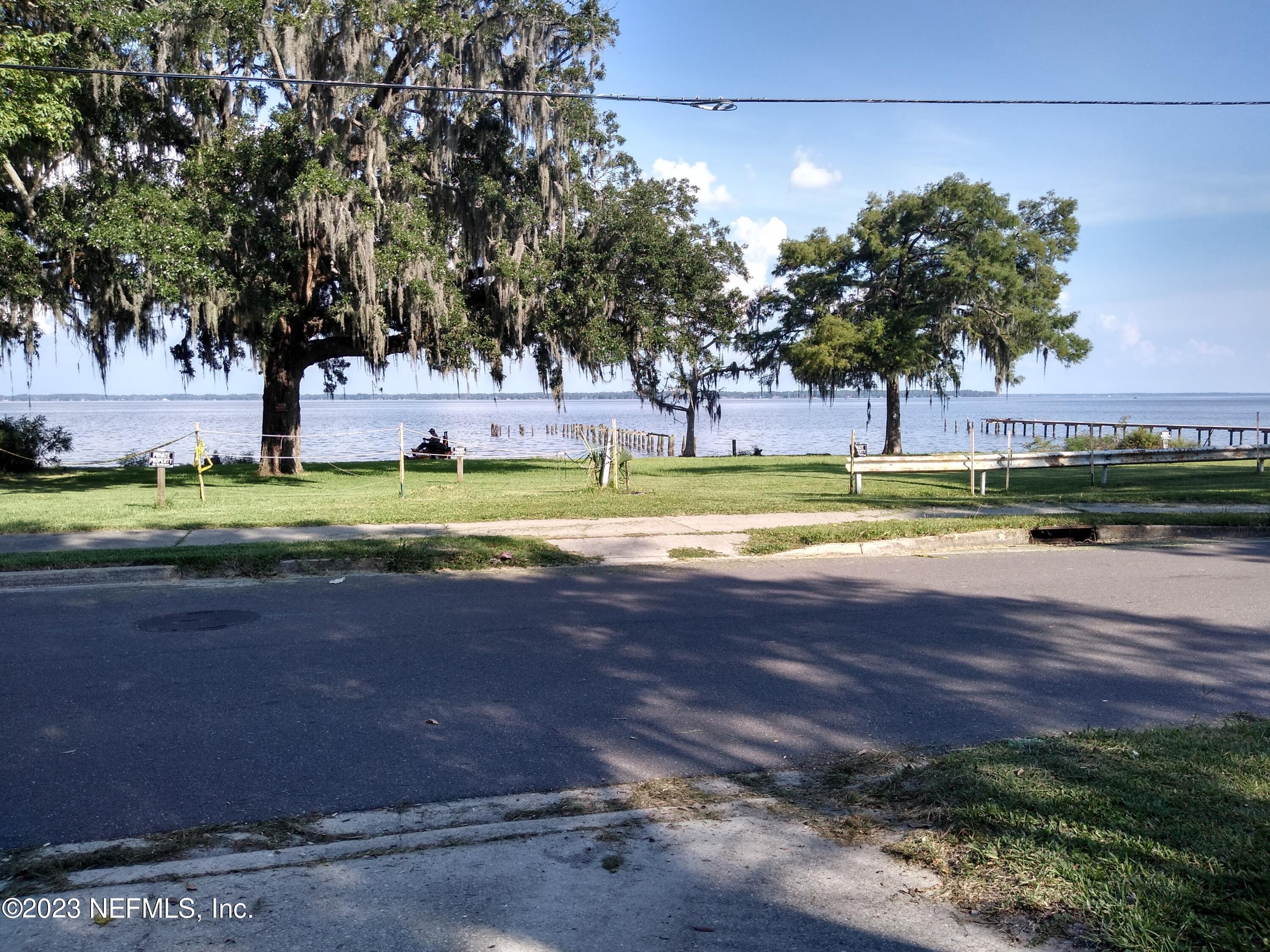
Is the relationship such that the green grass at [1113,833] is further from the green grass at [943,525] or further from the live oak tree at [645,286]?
the live oak tree at [645,286]

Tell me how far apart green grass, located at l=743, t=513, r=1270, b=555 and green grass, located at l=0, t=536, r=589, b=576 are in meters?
2.47

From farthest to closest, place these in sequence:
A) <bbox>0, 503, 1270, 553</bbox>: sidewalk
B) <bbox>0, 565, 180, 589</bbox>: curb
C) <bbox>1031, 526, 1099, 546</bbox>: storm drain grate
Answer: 1. <bbox>1031, 526, 1099, 546</bbox>: storm drain grate
2. <bbox>0, 503, 1270, 553</bbox>: sidewalk
3. <bbox>0, 565, 180, 589</bbox>: curb

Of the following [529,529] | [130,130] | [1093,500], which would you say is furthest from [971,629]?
[130,130]

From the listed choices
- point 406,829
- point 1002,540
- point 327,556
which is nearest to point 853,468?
point 1002,540

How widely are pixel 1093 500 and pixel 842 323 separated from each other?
52.0 ft

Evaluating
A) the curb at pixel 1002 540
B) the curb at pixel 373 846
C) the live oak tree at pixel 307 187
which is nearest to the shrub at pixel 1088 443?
the live oak tree at pixel 307 187

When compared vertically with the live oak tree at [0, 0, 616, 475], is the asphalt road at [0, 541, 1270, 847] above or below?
below

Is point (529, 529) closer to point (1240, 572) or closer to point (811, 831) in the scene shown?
point (1240, 572)

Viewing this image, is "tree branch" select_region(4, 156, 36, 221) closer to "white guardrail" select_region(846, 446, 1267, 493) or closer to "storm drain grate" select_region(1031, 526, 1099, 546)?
"white guardrail" select_region(846, 446, 1267, 493)

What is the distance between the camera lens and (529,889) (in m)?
3.48

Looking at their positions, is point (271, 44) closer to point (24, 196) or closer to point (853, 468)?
point (24, 196)

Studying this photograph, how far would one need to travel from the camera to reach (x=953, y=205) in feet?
99.7

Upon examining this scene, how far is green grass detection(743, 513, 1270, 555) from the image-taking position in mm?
11492

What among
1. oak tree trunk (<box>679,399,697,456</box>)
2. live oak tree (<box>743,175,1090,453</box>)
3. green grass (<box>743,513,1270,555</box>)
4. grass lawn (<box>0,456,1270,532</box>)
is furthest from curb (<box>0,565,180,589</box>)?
oak tree trunk (<box>679,399,697,456</box>)
